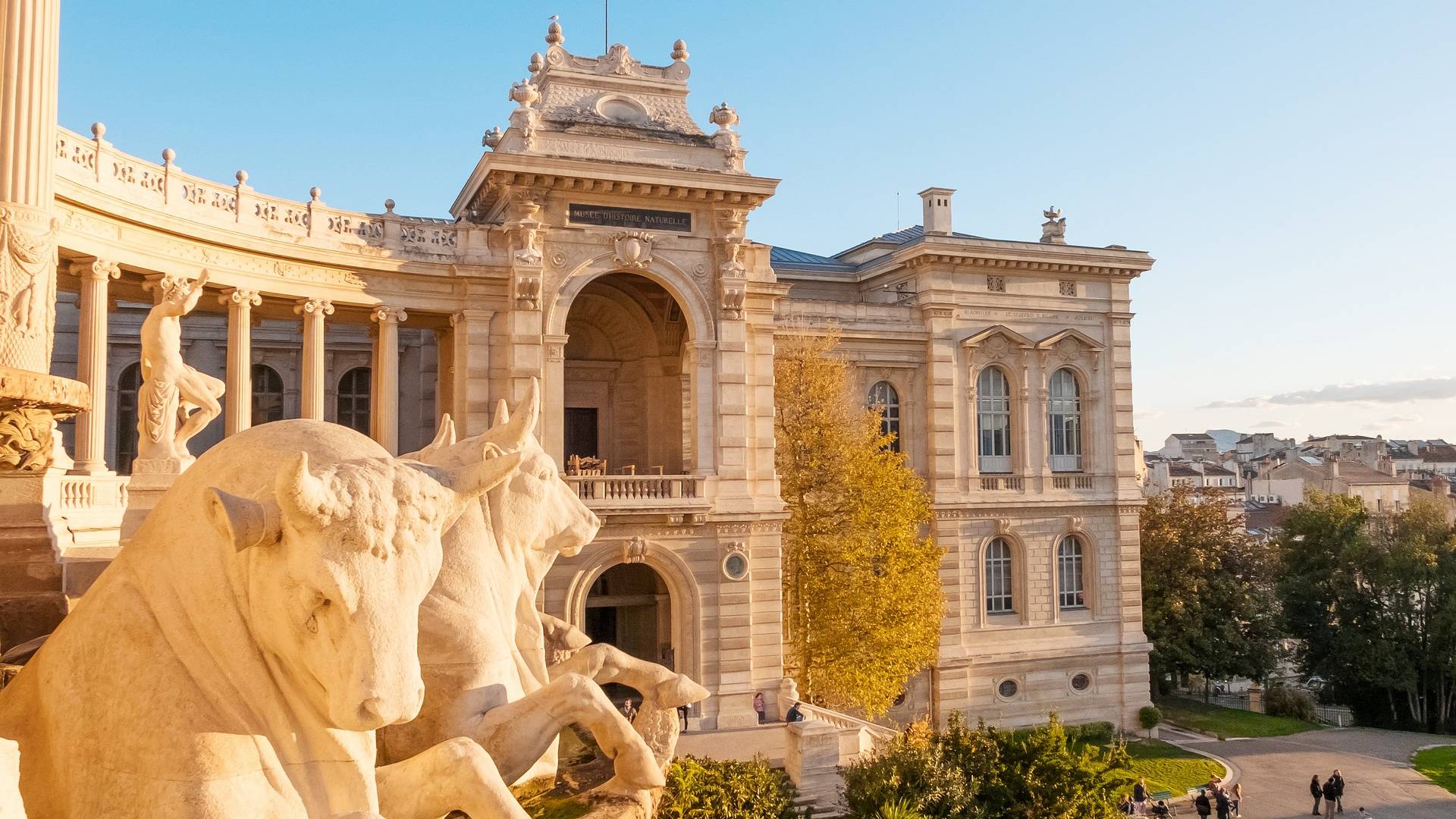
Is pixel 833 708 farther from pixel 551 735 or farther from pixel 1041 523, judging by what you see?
pixel 551 735

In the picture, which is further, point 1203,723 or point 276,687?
point 1203,723

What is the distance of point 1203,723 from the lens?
38938 mm

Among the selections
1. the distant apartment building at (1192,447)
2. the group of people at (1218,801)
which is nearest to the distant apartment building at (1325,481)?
the distant apartment building at (1192,447)

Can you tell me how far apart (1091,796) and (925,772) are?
94.1 inches

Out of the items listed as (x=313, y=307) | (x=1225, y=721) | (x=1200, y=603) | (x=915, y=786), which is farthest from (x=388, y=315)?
(x=1225, y=721)

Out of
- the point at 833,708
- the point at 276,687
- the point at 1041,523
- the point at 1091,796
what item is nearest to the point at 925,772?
the point at 1091,796

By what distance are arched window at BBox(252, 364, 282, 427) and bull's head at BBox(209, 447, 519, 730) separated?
3009 cm

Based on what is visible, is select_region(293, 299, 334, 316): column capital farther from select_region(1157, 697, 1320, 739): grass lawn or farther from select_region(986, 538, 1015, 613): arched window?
select_region(1157, 697, 1320, 739): grass lawn

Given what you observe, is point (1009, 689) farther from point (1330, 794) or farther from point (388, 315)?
point (388, 315)

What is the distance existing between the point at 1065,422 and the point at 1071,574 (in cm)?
519

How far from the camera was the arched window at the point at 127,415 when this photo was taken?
1177 inches

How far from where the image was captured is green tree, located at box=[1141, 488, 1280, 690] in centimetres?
4106

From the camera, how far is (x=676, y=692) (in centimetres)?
786

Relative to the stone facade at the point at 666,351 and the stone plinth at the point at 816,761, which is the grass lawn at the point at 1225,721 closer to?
the stone facade at the point at 666,351
